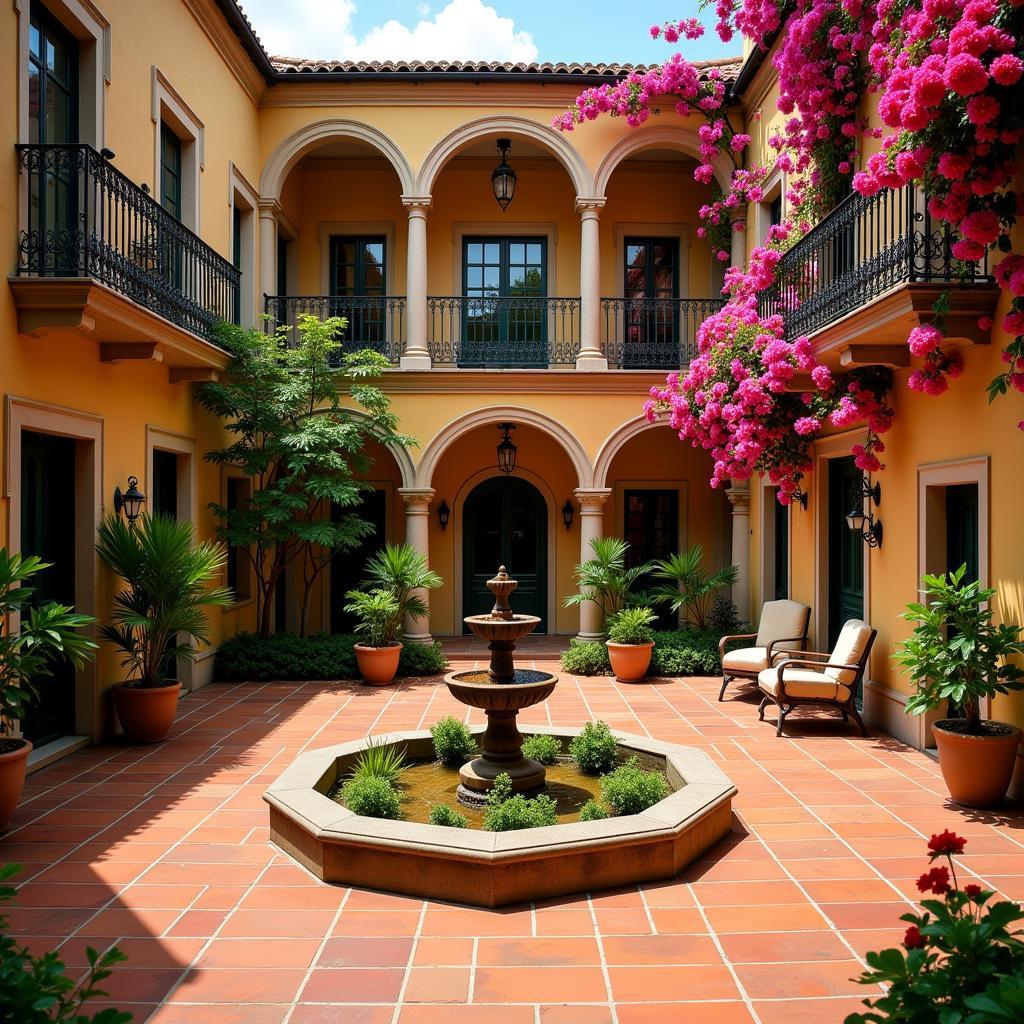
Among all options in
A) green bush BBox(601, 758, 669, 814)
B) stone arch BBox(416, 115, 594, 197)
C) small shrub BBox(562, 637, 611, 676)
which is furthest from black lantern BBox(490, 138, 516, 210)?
green bush BBox(601, 758, 669, 814)

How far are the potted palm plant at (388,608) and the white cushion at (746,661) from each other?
381 cm

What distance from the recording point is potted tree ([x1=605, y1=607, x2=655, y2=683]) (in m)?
11.9

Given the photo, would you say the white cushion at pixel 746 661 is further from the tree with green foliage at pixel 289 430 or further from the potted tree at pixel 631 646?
the tree with green foliage at pixel 289 430

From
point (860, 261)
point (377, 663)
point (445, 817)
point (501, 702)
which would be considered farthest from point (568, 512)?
point (445, 817)

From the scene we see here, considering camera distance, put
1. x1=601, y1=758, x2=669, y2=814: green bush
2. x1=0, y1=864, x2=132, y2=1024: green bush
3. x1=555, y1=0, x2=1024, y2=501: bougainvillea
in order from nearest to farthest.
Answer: x1=0, y1=864, x2=132, y2=1024: green bush < x1=601, y1=758, x2=669, y2=814: green bush < x1=555, y1=0, x2=1024, y2=501: bougainvillea

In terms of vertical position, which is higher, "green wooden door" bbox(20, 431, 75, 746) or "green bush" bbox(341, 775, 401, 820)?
"green wooden door" bbox(20, 431, 75, 746)

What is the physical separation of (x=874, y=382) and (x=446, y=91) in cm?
795

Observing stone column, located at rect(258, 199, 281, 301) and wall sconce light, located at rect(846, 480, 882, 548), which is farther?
stone column, located at rect(258, 199, 281, 301)

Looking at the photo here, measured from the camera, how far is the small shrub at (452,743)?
7102 millimetres

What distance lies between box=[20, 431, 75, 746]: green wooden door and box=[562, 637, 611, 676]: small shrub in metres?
6.31

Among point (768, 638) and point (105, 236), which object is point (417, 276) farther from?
point (768, 638)

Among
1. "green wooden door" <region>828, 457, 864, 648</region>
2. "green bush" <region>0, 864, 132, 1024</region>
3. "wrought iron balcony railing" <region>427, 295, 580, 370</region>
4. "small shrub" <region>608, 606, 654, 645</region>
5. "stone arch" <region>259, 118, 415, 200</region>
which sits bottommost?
"small shrub" <region>608, 606, 654, 645</region>

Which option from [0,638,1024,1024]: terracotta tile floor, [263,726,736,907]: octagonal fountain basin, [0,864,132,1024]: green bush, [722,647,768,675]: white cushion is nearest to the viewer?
[0,864,132,1024]: green bush

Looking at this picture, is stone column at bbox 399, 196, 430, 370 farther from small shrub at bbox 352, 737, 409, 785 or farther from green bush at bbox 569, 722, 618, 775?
green bush at bbox 569, 722, 618, 775
